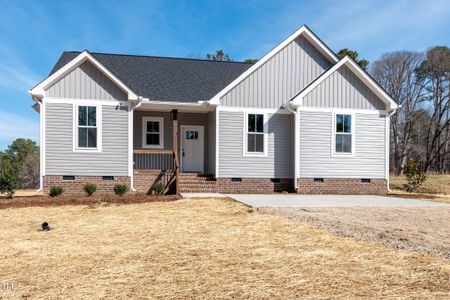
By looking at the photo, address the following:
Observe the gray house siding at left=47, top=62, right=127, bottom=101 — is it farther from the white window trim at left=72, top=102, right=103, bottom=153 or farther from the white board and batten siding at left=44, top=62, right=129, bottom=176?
the white window trim at left=72, top=102, right=103, bottom=153

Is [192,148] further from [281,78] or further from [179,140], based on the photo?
[281,78]

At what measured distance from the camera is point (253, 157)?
14.9 metres

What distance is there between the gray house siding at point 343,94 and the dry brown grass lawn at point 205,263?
8.34 meters

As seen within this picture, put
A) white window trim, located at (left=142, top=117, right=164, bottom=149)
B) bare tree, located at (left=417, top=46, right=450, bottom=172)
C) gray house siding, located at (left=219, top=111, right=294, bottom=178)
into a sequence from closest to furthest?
gray house siding, located at (left=219, top=111, right=294, bottom=178) < white window trim, located at (left=142, top=117, right=164, bottom=149) < bare tree, located at (left=417, top=46, right=450, bottom=172)

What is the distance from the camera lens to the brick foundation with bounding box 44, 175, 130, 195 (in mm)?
13214

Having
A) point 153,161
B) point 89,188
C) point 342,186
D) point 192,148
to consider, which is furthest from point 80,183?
point 342,186

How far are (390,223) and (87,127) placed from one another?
10668mm

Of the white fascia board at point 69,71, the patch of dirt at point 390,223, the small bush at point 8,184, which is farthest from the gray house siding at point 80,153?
the patch of dirt at point 390,223

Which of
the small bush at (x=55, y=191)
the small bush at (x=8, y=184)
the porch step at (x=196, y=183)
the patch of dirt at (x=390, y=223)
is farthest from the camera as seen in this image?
the porch step at (x=196, y=183)

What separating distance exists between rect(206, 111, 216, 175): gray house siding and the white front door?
0.52 meters

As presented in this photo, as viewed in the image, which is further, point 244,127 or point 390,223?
point 244,127

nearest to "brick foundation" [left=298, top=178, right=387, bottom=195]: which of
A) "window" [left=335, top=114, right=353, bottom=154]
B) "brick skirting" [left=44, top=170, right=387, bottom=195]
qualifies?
"brick skirting" [left=44, top=170, right=387, bottom=195]

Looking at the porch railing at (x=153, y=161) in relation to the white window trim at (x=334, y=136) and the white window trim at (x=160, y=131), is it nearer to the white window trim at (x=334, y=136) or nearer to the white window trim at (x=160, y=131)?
the white window trim at (x=160, y=131)

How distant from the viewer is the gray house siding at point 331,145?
48.9ft
